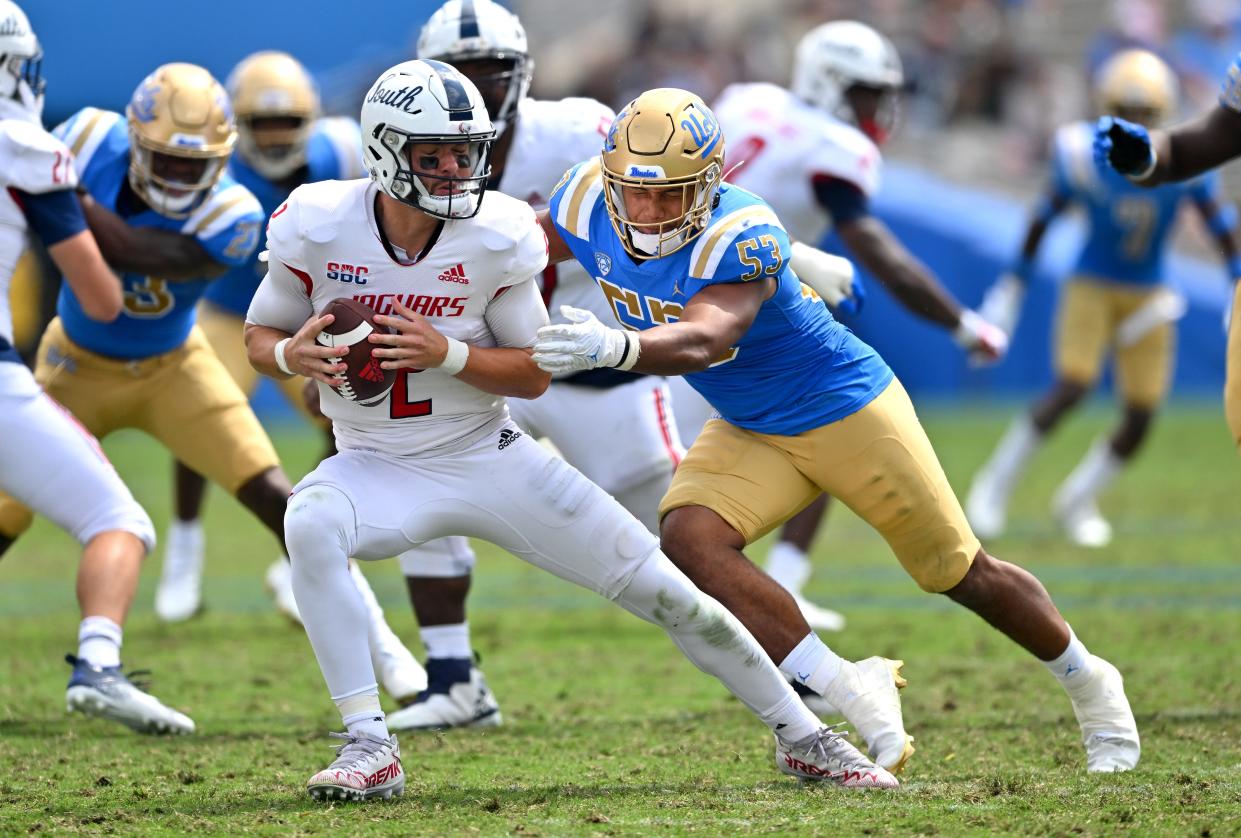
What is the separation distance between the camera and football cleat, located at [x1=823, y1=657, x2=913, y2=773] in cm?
399

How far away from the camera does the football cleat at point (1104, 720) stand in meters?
4.22

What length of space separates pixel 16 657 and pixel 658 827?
3.46 m

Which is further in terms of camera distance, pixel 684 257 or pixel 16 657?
pixel 16 657

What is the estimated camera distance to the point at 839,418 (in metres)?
4.14

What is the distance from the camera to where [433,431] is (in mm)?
4004

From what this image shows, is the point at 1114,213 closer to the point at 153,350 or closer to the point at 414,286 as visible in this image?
the point at 153,350

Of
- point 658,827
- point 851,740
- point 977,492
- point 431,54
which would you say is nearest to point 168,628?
point 431,54

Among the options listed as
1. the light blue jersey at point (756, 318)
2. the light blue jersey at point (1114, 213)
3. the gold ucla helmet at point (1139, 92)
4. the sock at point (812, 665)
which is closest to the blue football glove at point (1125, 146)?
the light blue jersey at point (756, 318)

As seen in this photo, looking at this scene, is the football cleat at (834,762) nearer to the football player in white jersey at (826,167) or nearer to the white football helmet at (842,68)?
the football player in white jersey at (826,167)

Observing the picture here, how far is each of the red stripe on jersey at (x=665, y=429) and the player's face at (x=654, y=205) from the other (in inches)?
49.4

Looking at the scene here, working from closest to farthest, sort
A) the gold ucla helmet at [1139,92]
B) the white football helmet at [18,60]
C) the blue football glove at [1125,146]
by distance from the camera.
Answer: the blue football glove at [1125,146], the white football helmet at [18,60], the gold ucla helmet at [1139,92]

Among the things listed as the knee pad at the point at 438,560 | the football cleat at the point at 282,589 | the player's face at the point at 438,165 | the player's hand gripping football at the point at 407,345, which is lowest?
the football cleat at the point at 282,589

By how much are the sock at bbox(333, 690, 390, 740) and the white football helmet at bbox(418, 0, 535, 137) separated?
6.27ft

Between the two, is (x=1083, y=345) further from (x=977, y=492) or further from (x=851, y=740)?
(x=851, y=740)
